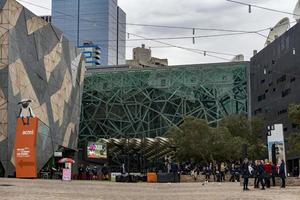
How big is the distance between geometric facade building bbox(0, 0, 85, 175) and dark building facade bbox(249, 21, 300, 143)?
29480mm

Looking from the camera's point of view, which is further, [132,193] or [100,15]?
[100,15]

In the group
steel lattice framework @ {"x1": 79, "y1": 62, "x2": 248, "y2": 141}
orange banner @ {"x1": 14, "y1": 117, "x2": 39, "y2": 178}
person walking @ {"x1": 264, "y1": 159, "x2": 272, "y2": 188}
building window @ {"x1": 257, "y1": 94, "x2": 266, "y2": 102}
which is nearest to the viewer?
person walking @ {"x1": 264, "y1": 159, "x2": 272, "y2": 188}

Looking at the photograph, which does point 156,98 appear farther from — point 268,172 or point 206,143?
point 268,172

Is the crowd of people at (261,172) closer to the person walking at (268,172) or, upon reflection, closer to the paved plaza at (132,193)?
the person walking at (268,172)

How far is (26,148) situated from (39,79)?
21007 millimetres

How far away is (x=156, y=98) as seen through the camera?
102 meters

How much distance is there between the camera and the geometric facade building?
61.0 metres

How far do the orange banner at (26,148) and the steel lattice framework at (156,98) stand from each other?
51122mm

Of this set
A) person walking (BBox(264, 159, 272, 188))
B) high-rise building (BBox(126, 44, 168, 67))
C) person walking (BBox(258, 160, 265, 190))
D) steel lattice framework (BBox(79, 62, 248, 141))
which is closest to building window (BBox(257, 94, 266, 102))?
steel lattice framework (BBox(79, 62, 248, 141))

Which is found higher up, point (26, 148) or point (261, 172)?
point (26, 148)

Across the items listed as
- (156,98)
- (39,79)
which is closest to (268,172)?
(39,79)

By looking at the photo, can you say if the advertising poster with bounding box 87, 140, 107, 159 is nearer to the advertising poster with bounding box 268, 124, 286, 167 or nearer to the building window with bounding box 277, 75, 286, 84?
the building window with bounding box 277, 75, 286, 84

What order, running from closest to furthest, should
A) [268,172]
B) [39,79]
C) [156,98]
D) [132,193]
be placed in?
1. [132,193]
2. [268,172]
3. [39,79]
4. [156,98]

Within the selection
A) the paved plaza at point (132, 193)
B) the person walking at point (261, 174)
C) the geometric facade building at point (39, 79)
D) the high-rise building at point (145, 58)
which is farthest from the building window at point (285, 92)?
the high-rise building at point (145, 58)
